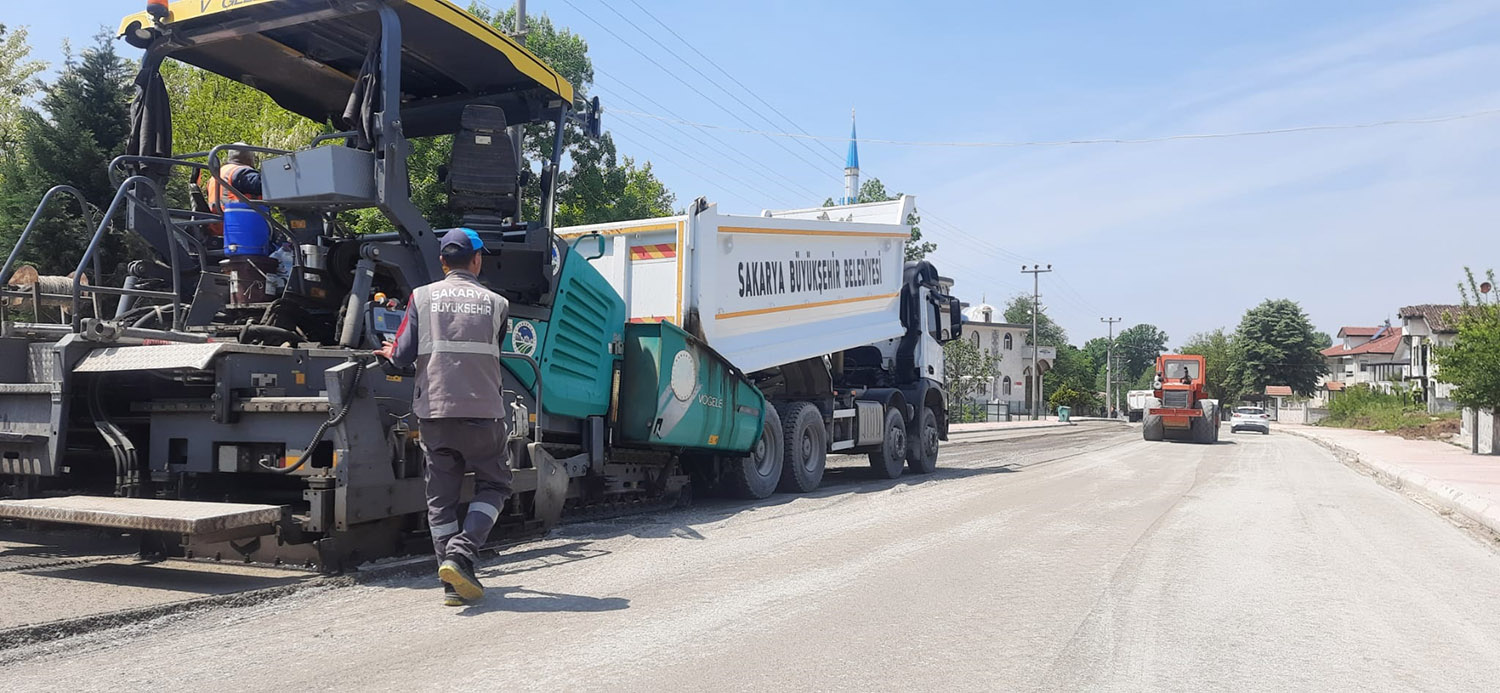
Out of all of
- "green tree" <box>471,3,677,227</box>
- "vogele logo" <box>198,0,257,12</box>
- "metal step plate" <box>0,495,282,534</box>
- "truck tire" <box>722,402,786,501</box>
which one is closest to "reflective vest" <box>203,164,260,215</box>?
"vogele logo" <box>198,0,257,12</box>

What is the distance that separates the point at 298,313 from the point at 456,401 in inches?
77.6

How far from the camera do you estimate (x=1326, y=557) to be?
6.97 metres

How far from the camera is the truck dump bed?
888cm

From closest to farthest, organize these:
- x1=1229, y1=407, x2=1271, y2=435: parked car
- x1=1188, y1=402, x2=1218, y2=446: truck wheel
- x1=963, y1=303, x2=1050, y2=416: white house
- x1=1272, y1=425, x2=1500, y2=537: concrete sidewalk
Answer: x1=1272, y1=425, x2=1500, y2=537: concrete sidewalk → x1=1188, y1=402, x2=1218, y2=446: truck wheel → x1=1229, y1=407, x2=1271, y2=435: parked car → x1=963, y1=303, x2=1050, y2=416: white house

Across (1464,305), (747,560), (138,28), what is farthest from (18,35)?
(1464,305)

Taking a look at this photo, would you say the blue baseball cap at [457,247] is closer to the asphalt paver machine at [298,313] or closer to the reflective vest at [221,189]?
the asphalt paver machine at [298,313]

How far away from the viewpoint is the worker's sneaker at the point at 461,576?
4.46 metres

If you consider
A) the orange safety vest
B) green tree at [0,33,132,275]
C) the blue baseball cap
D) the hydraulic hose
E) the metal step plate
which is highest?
green tree at [0,33,132,275]

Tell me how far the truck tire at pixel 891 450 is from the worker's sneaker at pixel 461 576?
8.42 m

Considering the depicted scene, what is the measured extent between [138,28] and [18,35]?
1056 inches

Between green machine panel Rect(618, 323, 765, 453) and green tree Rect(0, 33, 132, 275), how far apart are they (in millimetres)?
12530

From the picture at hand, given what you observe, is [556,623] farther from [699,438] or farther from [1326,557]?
[1326,557]

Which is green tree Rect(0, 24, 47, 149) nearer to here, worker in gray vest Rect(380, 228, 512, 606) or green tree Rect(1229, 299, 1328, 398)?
worker in gray vest Rect(380, 228, 512, 606)

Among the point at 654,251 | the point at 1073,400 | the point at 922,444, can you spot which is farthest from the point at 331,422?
the point at 1073,400
